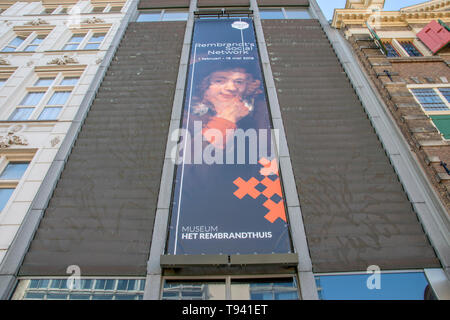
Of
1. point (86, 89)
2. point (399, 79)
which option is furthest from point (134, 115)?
point (399, 79)

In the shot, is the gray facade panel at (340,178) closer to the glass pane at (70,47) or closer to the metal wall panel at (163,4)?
the metal wall panel at (163,4)

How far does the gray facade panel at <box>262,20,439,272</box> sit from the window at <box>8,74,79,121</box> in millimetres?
9757

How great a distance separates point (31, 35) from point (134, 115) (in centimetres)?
1080

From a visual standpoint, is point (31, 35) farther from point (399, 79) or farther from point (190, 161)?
point (399, 79)

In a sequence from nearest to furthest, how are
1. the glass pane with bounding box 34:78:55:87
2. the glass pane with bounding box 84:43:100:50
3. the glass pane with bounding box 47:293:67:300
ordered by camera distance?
1. the glass pane with bounding box 47:293:67:300
2. the glass pane with bounding box 34:78:55:87
3. the glass pane with bounding box 84:43:100:50

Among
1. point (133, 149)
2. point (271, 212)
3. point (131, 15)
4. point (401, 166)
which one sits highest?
point (131, 15)

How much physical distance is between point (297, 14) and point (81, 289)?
18.4 meters

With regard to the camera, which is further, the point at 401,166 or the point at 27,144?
the point at 27,144

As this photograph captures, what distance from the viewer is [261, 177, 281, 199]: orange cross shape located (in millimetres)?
8141

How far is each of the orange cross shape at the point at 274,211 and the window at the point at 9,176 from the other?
27.7ft

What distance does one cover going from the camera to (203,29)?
14742 mm

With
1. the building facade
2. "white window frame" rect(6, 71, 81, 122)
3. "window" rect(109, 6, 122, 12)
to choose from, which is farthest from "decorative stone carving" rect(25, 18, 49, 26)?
"white window frame" rect(6, 71, 81, 122)

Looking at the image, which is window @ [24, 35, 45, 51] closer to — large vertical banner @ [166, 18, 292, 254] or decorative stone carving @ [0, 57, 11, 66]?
decorative stone carving @ [0, 57, 11, 66]
